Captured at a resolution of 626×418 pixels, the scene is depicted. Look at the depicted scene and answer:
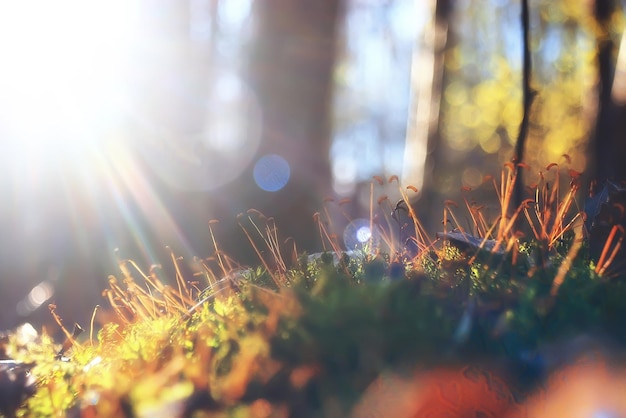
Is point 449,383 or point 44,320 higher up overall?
point 449,383

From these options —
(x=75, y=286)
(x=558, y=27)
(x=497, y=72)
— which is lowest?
(x=75, y=286)

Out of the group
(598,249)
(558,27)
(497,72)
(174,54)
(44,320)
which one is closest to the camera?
(598,249)

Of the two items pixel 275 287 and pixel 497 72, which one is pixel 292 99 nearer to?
pixel 275 287

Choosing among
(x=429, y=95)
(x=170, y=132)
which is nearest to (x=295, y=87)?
(x=170, y=132)

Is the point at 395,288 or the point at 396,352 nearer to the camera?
the point at 396,352

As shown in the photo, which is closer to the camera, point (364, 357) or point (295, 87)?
point (364, 357)

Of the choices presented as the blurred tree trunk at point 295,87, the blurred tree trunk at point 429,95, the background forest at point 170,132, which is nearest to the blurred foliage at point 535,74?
the blurred tree trunk at point 429,95

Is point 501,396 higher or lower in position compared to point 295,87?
lower

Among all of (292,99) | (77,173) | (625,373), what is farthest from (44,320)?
(625,373)

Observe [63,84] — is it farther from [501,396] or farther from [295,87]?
[501,396]

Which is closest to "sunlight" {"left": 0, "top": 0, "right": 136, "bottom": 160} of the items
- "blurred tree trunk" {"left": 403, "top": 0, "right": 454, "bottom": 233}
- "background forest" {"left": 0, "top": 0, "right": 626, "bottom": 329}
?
"background forest" {"left": 0, "top": 0, "right": 626, "bottom": 329}
